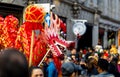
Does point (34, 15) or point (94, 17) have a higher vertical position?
point (94, 17)

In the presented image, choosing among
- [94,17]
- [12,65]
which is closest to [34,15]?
[12,65]

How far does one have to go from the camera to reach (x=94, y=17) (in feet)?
109

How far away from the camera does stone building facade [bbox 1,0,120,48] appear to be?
2550cm

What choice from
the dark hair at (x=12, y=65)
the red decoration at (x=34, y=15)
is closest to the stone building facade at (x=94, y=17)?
the red decoration at (x=34, y=15)

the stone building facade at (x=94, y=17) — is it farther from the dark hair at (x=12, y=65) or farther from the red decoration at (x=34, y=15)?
the dark hair at (x=12, y=65)

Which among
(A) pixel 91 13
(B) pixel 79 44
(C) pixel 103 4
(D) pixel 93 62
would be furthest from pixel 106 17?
(D) pixel 93 62

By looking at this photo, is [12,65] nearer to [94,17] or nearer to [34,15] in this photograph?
[34,15]

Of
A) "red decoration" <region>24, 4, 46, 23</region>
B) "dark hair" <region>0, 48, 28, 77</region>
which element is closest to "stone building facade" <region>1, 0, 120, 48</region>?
"red decoration" <region>24, 4, 46, 23</region>

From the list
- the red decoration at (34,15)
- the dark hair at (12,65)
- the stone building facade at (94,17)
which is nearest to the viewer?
the dark hair at (12,65)

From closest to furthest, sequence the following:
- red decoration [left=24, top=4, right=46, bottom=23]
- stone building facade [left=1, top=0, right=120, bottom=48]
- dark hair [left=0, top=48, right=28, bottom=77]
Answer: dark hair [left=0, top=48, right=28, bottom=77] → red decoration [left=24, top=4, right=46, bottom=23] → stone building facade [left=1, top=0, right=120, bottom=48]

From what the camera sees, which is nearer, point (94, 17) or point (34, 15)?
point (34, 15)

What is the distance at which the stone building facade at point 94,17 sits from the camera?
83.7 feet

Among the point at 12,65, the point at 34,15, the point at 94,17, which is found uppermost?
the point at 94,17

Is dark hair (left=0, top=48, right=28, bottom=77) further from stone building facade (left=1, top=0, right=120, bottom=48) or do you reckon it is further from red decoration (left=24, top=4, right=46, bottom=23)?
stone building facade (left=1, top=0, right=120, bottom=48)
